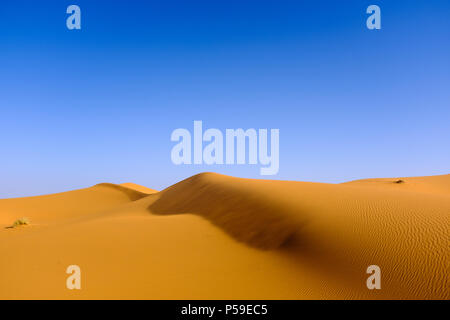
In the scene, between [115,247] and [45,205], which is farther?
[45,205]

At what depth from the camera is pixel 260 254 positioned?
7.37 m

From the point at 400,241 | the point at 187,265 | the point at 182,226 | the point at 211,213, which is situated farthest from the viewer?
the point at 211,213

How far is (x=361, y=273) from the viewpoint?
18.0ft

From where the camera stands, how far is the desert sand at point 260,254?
5.27m

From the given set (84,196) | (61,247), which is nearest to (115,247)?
(61,247)

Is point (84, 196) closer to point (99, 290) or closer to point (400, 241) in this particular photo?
point (99, 290)

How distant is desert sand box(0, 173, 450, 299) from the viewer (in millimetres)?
5266

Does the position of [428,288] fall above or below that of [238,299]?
above

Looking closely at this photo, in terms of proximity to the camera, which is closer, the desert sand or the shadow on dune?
the desert sand

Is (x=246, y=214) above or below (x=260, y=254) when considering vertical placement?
above

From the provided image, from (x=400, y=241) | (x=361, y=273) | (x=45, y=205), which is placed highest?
(x=400, y=241)

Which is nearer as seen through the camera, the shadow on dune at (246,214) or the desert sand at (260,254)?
the desert sand at (260,254)
